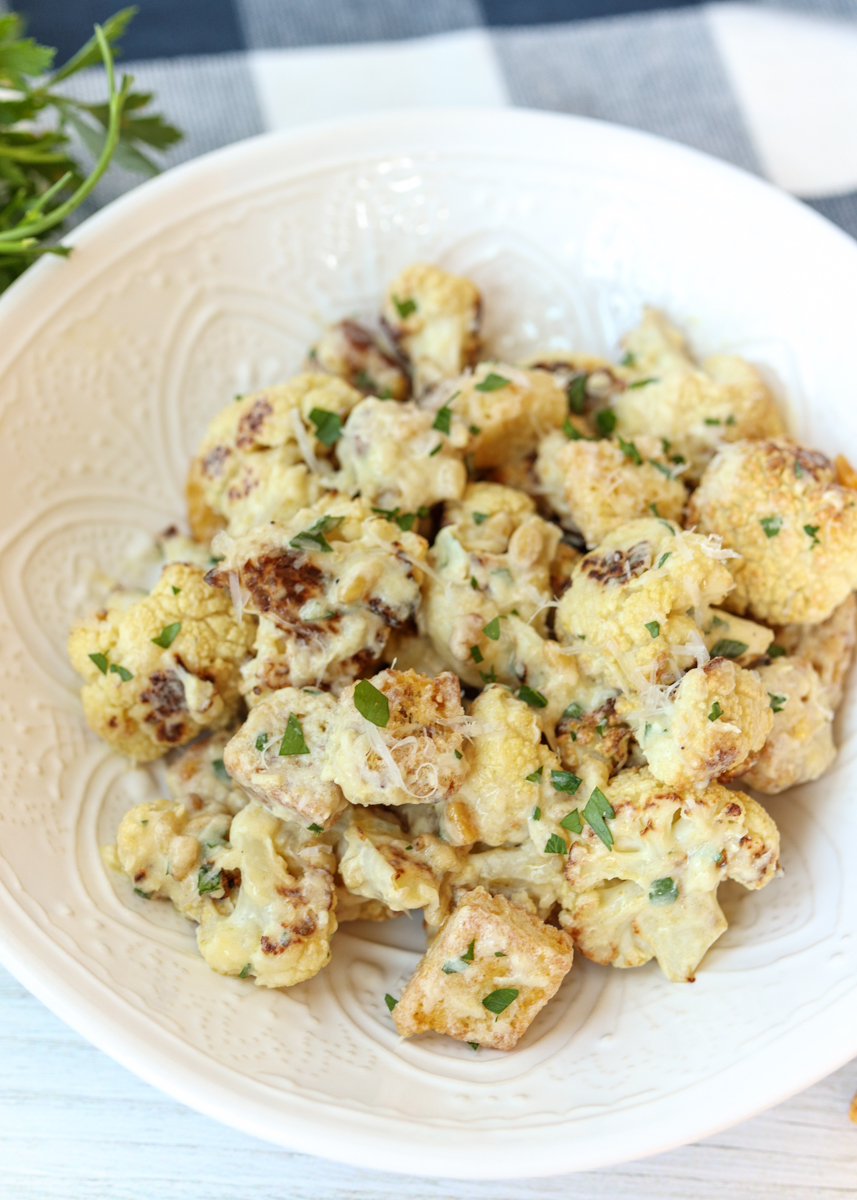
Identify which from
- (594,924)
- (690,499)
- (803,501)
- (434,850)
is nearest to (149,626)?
(434,850)

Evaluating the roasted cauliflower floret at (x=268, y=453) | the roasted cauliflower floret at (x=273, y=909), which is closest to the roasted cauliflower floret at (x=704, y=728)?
the roasted cauliflower floret at (x=273, y=909)

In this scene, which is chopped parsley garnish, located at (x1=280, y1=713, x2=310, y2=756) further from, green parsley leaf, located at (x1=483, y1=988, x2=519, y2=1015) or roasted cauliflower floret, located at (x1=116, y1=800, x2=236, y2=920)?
green parsley leaf, located at (x1=483, y1=988, x2=519, y2=1015)

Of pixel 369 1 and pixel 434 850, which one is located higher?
pixel 369 1

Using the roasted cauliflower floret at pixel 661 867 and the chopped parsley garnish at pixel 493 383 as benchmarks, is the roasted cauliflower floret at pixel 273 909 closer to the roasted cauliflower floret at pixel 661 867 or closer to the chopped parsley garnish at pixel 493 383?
the roasted cauliflower floret at pixel 661 867

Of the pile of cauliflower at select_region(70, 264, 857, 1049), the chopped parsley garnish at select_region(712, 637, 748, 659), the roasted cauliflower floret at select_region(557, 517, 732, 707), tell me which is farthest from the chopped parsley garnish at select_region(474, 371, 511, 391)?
the chopped parsley garnish at select_region(712, 637, 748, 659)

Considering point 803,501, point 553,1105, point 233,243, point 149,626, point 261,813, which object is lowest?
point 553,1105

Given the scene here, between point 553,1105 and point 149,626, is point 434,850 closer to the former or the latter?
point 553,1105
